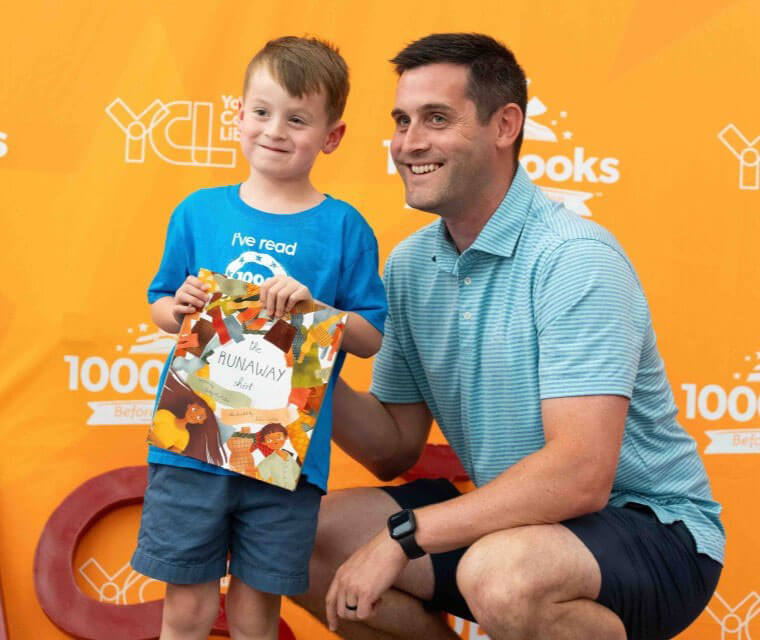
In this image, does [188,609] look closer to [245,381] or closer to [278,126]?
[245,381]

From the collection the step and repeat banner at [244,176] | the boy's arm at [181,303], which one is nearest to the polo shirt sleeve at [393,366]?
the step and repeat banner at [244,176]

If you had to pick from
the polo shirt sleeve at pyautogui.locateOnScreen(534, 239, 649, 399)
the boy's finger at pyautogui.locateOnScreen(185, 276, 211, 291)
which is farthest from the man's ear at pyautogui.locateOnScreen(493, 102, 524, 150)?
the boy's finger at pyautogui.locateOnScreen(185, 276, 211, 291)

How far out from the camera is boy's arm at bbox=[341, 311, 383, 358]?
1594 mm

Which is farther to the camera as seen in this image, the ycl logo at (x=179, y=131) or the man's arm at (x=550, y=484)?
the ycl logo at (x=179, y=131)

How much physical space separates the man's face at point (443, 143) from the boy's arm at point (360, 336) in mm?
295

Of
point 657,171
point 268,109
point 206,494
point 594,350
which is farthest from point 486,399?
point 657,171

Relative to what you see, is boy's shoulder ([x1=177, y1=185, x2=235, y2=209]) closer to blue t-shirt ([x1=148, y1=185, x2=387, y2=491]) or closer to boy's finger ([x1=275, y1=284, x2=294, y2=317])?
blue t-shirt ([x1=148, y1=185, x2=387, y2=491])

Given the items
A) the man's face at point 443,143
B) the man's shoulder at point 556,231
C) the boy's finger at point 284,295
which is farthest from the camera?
the man's face at point 443,143

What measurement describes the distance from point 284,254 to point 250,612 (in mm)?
580

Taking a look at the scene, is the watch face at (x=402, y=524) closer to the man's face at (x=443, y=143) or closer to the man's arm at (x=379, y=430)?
the man's arm at (x=379, y=430)

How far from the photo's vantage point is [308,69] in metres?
1.54

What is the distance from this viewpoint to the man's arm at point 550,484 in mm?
1568

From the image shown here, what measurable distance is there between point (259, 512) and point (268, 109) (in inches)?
24.6

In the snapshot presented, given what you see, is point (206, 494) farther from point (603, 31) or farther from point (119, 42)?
point (603, 31)
